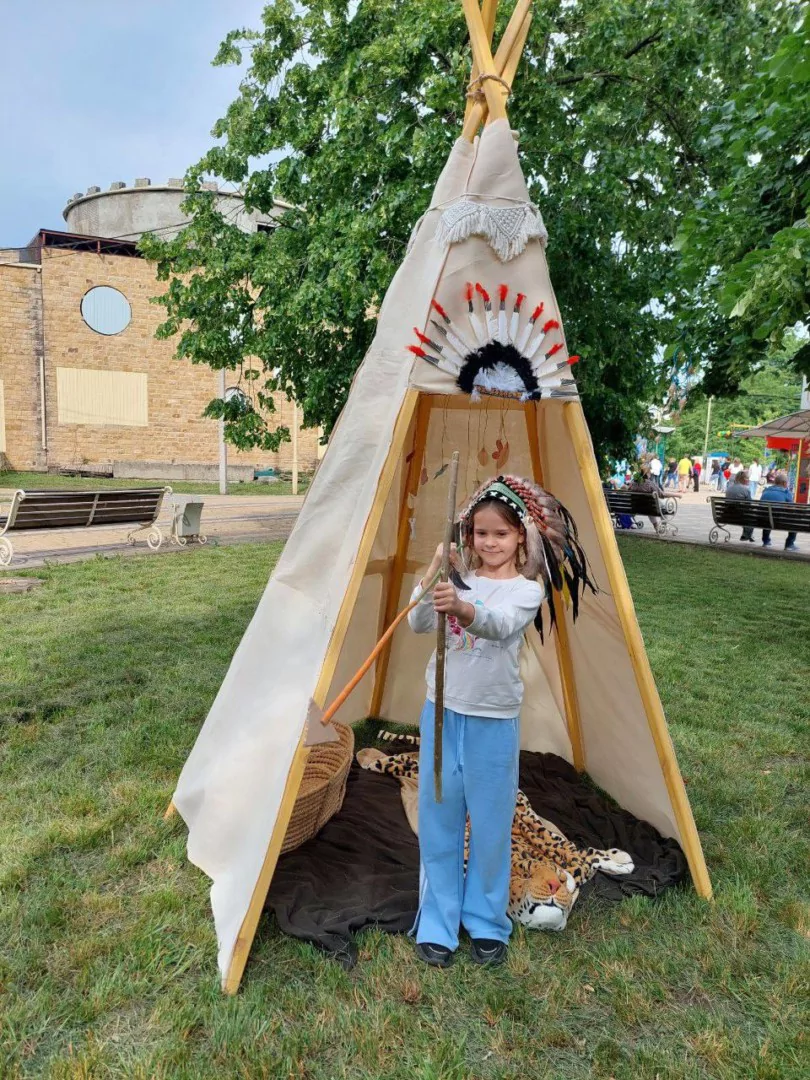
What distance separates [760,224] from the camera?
624cm

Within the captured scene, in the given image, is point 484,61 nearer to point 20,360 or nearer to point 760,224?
point 760,224

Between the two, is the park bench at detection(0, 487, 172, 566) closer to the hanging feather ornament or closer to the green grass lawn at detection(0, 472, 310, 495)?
the hanging feather ornament

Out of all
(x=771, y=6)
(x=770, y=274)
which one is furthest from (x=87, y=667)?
(x=771, y=6)

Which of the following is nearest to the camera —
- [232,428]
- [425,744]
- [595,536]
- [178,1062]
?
[178,1062]

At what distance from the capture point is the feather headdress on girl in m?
2.66

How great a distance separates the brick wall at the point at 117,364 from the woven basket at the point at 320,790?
23.9 m

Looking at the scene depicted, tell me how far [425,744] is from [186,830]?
1.43 metres

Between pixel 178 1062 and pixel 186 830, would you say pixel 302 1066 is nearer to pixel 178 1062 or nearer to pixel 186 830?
pixel 178 1062

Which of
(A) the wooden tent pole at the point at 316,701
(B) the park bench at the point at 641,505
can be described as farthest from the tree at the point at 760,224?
(B) the park bench at the point at 641,505

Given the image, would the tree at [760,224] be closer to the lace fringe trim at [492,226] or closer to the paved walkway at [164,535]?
the lace fringe trim at [492,226]

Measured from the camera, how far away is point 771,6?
932 centimetres

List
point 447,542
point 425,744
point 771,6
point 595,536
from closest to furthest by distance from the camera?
point 447,542 → point 425,744 → point 595,536 → point 771,6

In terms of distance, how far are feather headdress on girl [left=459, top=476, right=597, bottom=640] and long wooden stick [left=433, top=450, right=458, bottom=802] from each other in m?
0.30

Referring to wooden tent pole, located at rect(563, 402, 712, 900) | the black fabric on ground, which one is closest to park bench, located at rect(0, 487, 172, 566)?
the black fabric on ground
